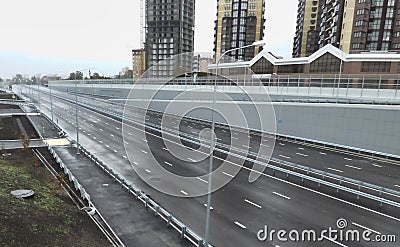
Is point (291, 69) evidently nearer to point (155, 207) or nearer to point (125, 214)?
point (155, 207)

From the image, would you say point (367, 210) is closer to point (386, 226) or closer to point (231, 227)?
point (386, 226)

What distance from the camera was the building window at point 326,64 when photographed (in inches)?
2124

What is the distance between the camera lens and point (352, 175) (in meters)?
21.8

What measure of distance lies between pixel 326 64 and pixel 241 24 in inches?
1975

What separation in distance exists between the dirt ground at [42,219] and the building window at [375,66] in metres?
54.7

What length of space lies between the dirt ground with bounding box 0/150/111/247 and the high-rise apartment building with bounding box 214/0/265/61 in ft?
278

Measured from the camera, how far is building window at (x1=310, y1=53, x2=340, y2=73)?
177ft

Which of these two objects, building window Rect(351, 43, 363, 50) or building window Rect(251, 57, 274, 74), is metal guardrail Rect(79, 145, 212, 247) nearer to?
building window Rect(251, 57, 274, 74)

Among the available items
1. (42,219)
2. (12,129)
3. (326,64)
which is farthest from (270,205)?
(326,64)

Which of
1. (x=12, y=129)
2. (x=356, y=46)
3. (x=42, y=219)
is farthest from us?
(x=356, y=46)

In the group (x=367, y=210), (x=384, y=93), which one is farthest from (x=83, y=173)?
(x=384, y=93)

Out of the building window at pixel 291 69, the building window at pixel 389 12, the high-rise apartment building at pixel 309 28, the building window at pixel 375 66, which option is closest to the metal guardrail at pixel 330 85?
the building window at pixel 375 66

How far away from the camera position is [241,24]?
322ft

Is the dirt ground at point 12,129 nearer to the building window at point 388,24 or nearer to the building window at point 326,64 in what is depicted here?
the building window at point 326,64
